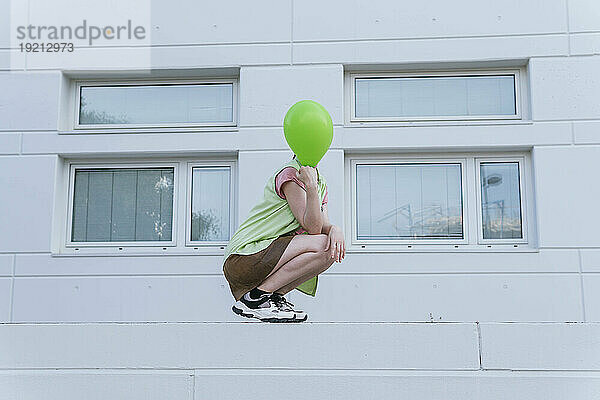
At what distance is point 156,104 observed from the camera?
5.28 metres

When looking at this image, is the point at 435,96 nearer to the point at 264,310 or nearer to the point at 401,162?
the point at 401,162

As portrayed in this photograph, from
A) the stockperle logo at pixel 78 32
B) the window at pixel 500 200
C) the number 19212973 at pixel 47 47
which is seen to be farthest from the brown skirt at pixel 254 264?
the number 19212973 at pixel 47 47

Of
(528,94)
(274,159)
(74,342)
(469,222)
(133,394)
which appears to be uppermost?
(528,94)

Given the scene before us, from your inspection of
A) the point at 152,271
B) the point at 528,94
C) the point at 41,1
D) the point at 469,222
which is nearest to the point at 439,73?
the point at 528,94

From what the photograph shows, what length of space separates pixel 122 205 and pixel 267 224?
2.43 meters

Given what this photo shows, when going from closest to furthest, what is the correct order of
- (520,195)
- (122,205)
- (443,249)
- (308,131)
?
A: (308,131), (443,249), (520,195), (122,205)

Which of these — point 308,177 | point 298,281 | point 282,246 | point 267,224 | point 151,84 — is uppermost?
point 151,84

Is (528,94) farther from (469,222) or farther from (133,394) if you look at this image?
(133,394)

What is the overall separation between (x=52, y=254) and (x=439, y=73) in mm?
3092

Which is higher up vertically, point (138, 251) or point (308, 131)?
point (308, 131)

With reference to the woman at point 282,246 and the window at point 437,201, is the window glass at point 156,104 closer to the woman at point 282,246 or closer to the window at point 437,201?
the window at point 437,201

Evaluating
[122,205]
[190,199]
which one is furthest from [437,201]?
[122,205]

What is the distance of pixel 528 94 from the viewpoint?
500 cm

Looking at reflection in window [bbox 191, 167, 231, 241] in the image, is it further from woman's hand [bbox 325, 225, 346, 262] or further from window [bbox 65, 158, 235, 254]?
woman's hand [bbox 325, 225, 346, 262]
